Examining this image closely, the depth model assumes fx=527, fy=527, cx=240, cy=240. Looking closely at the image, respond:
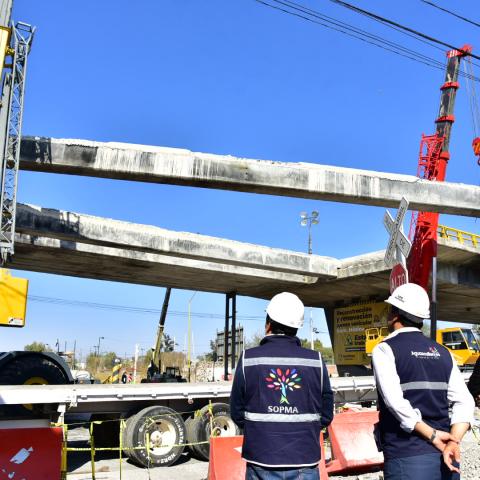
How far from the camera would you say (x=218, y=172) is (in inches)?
476

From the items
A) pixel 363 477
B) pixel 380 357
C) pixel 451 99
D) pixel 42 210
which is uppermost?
pixel 451 99

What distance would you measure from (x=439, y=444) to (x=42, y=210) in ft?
48.6

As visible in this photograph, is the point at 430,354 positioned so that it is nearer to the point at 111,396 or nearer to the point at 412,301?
the point at 412,301

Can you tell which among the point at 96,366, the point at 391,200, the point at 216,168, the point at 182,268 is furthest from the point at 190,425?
the point at 96,366

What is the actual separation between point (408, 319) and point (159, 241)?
15272 mm

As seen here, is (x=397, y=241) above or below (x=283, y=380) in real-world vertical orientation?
above

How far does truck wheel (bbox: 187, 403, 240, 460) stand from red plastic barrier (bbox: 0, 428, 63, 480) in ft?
14.1

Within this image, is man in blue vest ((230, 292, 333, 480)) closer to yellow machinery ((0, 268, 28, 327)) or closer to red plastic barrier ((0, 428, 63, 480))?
red plastic barrier ((0, 428, 63, 480))

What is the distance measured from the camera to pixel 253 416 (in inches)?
121

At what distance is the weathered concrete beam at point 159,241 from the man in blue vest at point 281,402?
45.4 feet

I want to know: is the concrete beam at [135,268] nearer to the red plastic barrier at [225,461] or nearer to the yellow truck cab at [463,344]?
the red plastic barrier at [225,461]

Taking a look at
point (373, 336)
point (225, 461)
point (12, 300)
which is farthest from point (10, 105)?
point (373, 336)

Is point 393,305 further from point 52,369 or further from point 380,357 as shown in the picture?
point 52,369

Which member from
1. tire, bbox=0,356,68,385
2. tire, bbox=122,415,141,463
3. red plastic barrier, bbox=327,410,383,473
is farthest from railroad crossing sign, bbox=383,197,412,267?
tire, bbox=0,356,68,385
